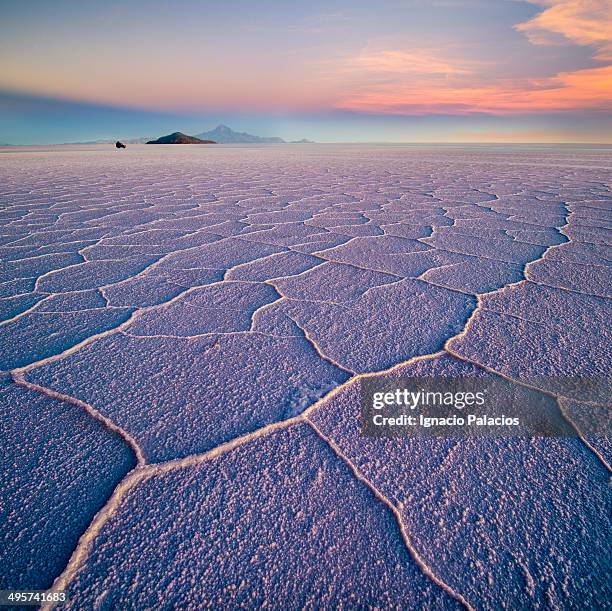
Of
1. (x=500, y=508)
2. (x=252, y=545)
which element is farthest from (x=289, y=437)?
(x=500, y=508)

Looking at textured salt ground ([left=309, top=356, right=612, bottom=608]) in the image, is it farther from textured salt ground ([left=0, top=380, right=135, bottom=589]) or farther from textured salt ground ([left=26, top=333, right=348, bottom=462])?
textured salt ground ([left=0, top=380, right=135, bottom=589])

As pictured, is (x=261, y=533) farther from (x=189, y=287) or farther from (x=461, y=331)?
(x=189, y=287)

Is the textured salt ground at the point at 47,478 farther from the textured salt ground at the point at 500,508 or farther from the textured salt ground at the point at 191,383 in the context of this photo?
the textured salt ground at the point at 500,508

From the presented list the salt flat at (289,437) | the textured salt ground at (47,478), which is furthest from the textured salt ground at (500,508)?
the textured salt ground at (47,478)

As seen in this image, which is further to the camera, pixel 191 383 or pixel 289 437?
pixel 191 383

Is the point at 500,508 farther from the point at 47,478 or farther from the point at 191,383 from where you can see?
the point at 47,478

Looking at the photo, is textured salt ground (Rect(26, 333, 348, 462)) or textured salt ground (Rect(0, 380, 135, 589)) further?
textured salt ground (Rect(26, 333, 348, 462))

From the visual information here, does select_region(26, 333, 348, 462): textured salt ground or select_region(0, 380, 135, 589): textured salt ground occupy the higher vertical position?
select_region(0, 380, 135, 589): textured salt ground

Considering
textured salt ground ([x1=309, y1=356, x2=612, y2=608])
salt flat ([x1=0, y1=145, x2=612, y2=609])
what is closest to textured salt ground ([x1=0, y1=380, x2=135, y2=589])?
salt flat ([x1=0, y1=145, x2=612, y2=609])
